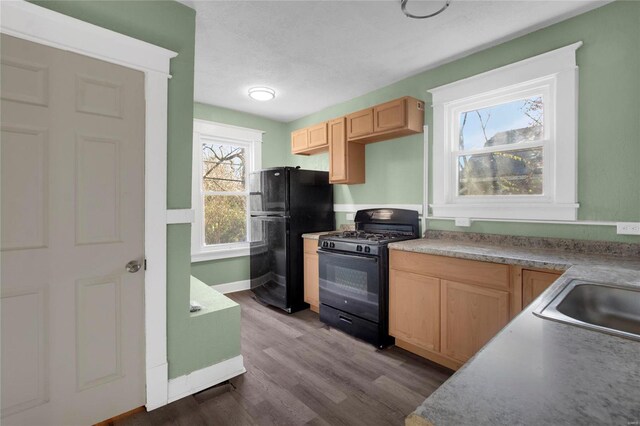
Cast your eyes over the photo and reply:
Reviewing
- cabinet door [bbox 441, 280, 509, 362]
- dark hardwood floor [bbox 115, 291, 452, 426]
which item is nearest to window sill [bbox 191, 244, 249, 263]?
dark hardwood floor [bbox 115, 291, 452, 426]

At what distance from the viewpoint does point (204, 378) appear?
2.12m

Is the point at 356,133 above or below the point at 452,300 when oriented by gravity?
above

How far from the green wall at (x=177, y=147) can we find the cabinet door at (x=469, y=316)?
185 cm

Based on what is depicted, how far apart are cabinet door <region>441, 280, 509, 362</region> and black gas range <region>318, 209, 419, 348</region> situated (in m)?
0.53

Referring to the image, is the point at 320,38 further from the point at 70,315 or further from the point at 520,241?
the point at 70,315

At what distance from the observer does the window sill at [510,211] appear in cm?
227

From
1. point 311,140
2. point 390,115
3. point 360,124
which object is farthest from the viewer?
point 311,140

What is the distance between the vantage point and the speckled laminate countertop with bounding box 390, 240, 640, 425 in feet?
1.59

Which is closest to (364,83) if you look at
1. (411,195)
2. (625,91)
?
(411,195)

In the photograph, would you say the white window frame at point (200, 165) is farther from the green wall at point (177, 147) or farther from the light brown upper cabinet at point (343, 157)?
the green wall at point (177, 147)

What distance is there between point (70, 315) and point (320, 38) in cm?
250

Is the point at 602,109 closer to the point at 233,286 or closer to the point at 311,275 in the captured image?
the point at 311,275

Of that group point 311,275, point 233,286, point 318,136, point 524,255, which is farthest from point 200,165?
point 524,255

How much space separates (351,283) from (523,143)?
6.18 ft
